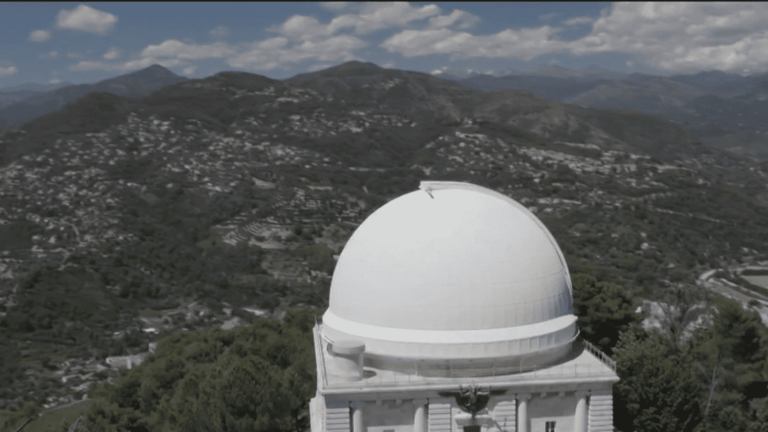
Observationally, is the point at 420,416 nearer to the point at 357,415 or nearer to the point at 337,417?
the point at 357,415

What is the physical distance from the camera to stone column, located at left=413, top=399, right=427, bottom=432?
2131cm

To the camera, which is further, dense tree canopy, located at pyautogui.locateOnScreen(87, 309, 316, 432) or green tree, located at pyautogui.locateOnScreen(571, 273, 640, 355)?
green tree, located at pyautogui.locateOnScreen(571, 273, 640, 355)

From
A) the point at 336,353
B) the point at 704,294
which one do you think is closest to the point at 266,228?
the point at 704,294

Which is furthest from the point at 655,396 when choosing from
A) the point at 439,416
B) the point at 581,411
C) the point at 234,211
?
the point at 234,211

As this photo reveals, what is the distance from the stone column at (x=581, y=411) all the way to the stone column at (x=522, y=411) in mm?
1845

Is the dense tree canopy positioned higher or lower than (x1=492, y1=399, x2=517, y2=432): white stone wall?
lower

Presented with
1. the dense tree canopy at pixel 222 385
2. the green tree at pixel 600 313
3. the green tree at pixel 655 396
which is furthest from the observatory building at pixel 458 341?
the green tree at pixel 600 313

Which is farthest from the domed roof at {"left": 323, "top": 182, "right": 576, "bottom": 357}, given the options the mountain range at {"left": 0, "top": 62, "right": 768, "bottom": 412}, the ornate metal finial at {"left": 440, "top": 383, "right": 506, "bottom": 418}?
the mountain range at {"left": 0, "top": 62, "right": 768, "bottom": 412}

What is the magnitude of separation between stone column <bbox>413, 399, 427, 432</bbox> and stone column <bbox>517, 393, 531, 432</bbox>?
3278 mm

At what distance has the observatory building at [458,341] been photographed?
21.2 metres

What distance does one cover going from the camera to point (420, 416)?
2134 centimetres

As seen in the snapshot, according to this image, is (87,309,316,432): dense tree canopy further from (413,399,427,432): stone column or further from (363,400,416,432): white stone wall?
(413,399,427,432): stone column

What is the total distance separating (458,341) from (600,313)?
17.8 metres

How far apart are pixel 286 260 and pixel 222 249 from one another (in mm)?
10177
